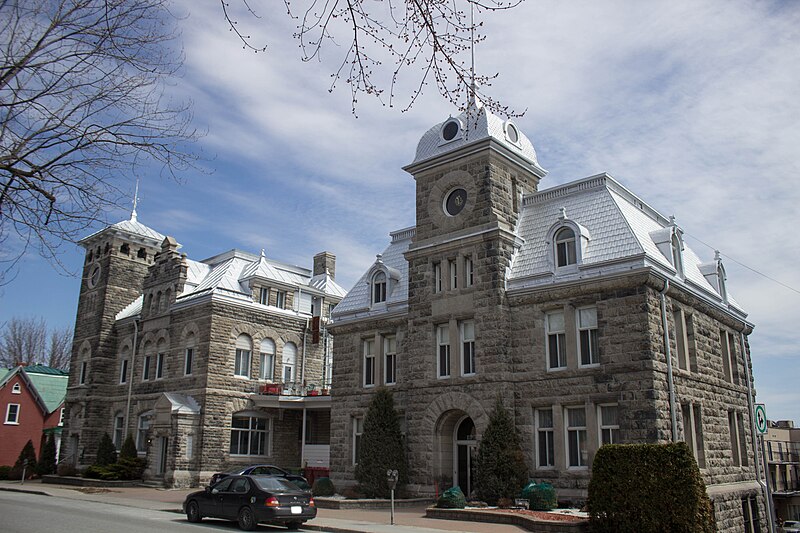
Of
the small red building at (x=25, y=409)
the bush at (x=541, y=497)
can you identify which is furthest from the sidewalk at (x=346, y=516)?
the small red building at (x=25, y=409)

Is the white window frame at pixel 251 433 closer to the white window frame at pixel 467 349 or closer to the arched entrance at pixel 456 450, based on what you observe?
the arched entrance at pixel 456 450

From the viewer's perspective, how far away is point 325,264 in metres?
46.3

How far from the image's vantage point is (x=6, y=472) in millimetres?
41750

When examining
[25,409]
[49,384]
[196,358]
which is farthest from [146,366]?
[49,384]

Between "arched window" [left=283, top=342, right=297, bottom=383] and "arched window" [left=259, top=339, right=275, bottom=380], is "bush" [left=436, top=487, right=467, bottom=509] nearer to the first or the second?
"arched window" [left=259, top=339, right=275, bottom=380]

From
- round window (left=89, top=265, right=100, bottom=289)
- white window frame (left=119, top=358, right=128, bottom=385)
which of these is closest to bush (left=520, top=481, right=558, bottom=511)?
white window frame (left=119, top=358, right=128, bottom=385)

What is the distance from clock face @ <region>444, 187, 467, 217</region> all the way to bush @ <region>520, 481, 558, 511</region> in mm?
10830

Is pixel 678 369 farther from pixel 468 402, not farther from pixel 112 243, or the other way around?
pixel 112 243

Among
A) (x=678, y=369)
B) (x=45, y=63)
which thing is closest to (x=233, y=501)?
(x=45, y=63)

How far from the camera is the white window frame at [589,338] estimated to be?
73.5 feet

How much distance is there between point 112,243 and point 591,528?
35.8m

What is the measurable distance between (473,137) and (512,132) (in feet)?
7.28

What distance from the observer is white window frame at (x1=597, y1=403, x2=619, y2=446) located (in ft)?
70.2

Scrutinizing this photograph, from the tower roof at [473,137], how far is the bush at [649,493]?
1339 cm
